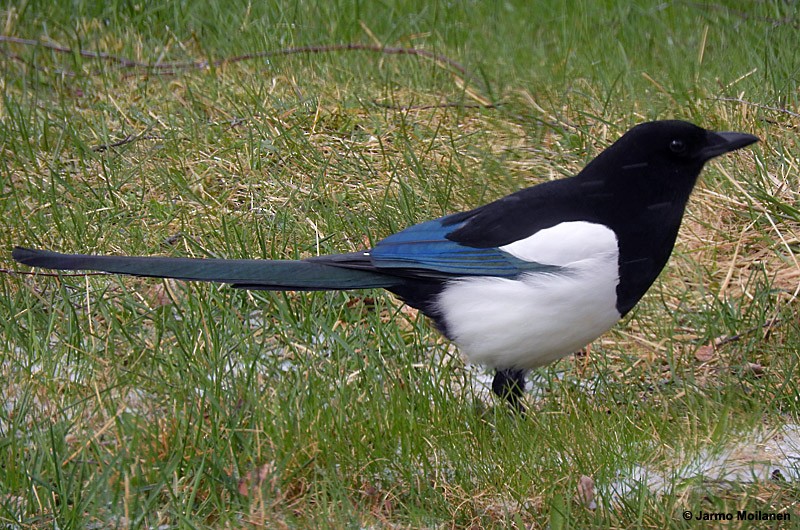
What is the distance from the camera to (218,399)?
2547 mm

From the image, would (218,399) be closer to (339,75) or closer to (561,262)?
(561,262)

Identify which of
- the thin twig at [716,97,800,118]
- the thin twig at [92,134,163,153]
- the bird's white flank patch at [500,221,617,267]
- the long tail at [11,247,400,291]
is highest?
the thin twig at [716,97,800,118]

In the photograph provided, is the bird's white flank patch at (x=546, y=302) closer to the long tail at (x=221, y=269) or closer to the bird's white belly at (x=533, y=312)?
the bird's white belly at (x=533, y=312)

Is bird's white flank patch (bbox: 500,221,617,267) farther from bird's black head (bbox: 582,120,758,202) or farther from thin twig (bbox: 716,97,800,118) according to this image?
thin twig (bbox: 716,97,800,118)

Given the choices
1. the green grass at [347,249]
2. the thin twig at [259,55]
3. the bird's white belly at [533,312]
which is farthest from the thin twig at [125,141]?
the bird's white belly at [533,312]

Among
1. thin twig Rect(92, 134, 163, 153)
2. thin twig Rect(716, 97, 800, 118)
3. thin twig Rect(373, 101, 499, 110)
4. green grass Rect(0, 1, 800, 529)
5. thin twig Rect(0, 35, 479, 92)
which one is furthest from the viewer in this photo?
thin twig Rect(0, 35, 479, 92)

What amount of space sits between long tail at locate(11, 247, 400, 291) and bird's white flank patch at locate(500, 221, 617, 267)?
42 centimetres

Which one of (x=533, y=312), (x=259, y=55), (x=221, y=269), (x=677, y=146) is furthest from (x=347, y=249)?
(x=259, y=55)

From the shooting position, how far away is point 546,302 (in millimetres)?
2613

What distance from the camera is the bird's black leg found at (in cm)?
283

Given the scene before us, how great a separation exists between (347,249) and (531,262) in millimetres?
956

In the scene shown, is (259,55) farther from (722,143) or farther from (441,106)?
(722,143)

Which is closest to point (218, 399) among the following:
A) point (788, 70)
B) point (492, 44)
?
point (788, 70)

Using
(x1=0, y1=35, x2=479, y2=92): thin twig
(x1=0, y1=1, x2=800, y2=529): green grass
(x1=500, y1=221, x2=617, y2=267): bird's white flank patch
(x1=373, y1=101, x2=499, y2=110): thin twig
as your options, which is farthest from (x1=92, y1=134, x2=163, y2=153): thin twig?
(x1=500, y1=221, x2=617, y2=267): bird's white flank patch
